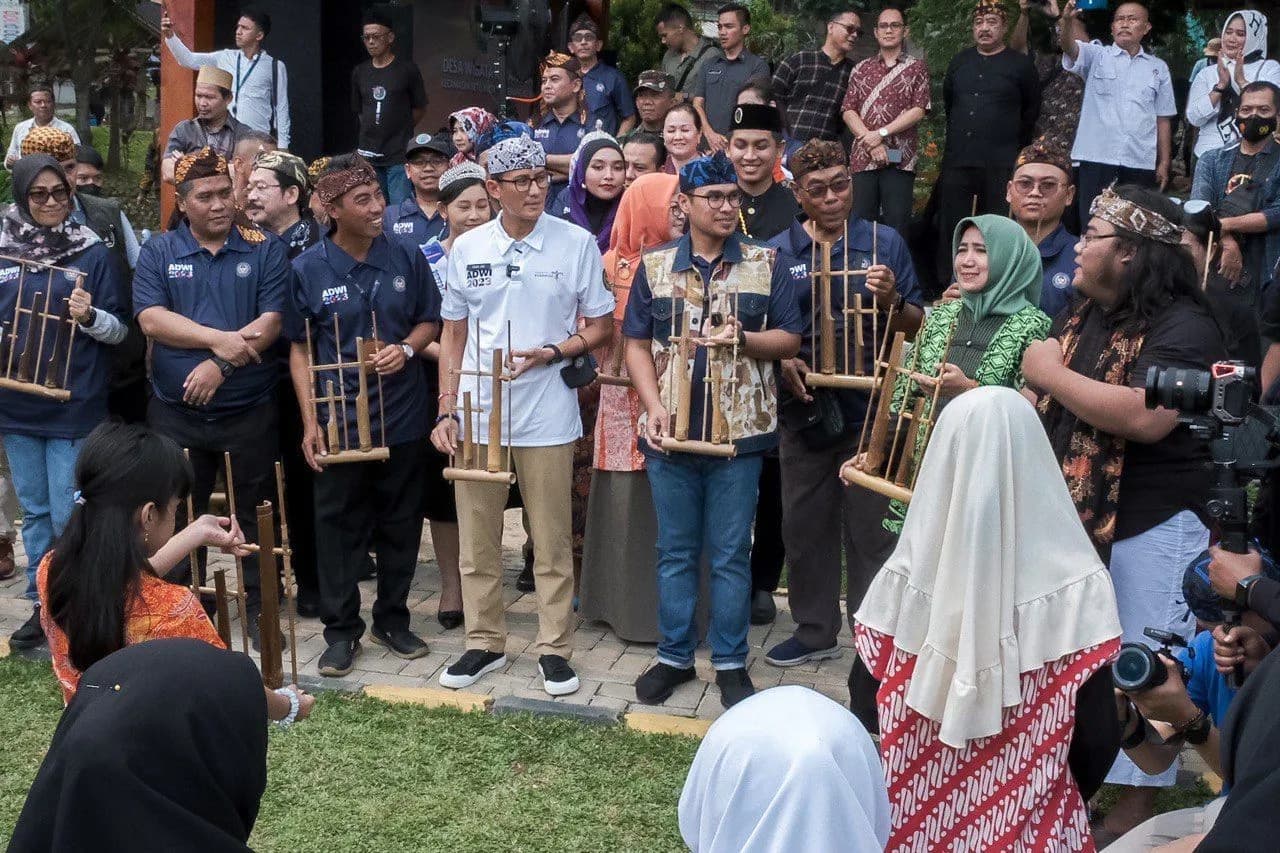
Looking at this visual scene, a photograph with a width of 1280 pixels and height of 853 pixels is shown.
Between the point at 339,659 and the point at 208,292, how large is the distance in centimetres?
177

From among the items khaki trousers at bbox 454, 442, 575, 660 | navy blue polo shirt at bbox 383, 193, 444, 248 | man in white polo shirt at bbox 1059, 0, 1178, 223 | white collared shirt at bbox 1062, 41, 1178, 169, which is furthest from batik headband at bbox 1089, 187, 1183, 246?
white collared shirt at bbox 1062, 41, 1178, 169

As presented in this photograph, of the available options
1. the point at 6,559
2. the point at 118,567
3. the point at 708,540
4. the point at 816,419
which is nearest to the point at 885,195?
the point at 816,419

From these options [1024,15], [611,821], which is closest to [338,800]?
[611,821]

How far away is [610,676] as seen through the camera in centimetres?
654

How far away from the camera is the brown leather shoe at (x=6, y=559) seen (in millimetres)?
7969

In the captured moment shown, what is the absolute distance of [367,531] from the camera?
6812 millimetres

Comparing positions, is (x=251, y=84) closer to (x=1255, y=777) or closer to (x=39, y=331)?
(x=39, y=331)

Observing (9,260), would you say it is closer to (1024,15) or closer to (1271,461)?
(1271,461)

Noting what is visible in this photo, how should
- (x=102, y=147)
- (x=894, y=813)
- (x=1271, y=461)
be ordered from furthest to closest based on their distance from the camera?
(x=102, y=147) → (x=1271, y=461) → (x=894, y=813)

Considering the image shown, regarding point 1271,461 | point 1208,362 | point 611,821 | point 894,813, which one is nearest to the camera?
point 894,813

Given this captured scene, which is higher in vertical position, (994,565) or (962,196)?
(962,196)

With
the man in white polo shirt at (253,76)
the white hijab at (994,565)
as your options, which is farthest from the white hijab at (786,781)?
the man in white polo shirt at (253,76)

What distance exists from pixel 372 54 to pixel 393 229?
17.2ft

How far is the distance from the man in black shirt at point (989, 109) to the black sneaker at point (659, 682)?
17.5 ft
